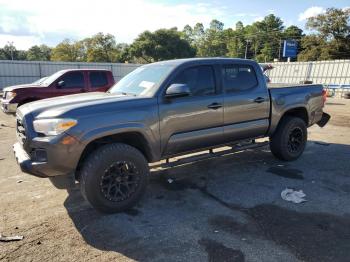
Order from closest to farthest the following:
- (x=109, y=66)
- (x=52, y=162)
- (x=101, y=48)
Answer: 1. (x=52, y=162)
2. (x=109, y=66)
3. (x=101, y=48)

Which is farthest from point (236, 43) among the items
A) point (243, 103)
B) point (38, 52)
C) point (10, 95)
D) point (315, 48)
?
point (243, 103)

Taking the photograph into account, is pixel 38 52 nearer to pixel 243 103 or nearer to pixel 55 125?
pixel 243 103

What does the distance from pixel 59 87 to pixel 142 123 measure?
7373 mm

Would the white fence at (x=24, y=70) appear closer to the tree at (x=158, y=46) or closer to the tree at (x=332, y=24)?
the tree at (x=332, y=24)

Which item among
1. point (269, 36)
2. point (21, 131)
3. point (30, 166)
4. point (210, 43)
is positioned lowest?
point (30, 166)

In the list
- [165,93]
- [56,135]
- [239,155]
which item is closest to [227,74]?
[165,93]

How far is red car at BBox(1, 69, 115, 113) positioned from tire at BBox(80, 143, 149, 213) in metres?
Result: 7.22

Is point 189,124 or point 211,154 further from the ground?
point 189,124

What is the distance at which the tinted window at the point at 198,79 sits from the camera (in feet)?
15.9

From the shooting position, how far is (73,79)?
1099 centimetres

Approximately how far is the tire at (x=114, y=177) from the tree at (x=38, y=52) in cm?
10922

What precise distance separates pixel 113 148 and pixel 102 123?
34 centimetres

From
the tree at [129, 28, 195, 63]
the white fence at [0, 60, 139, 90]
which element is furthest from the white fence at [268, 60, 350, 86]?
the tree at [129, 28, 195, 63]

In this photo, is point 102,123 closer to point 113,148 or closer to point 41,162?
point 113,148
